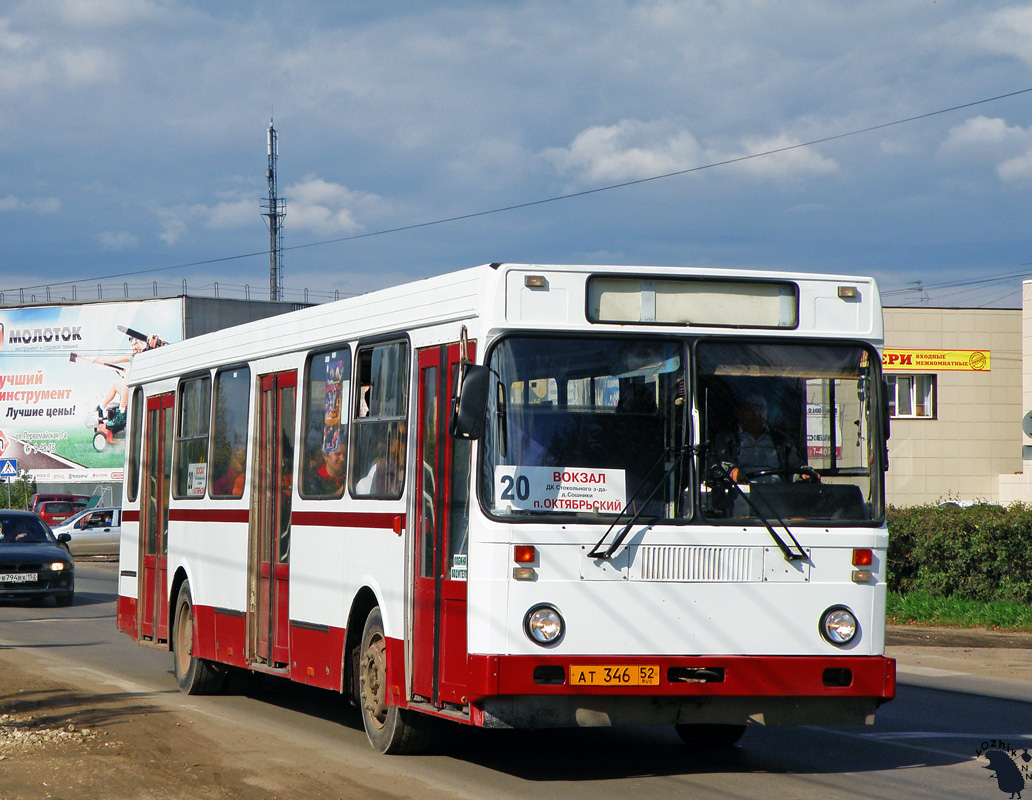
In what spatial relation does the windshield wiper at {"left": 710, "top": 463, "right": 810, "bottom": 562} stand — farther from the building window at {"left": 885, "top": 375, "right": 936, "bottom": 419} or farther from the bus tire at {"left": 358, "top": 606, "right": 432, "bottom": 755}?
the building window at {"left": 885, "top": 375, "right": 936, "bottom": 419}

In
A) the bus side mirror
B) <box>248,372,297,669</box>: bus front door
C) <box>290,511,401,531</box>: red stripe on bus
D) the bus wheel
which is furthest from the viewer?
<box>248,372,297,669</box>: bus front door

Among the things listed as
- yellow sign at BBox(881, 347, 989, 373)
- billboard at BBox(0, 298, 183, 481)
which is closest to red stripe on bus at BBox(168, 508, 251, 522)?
yellow sign at BBox(881, 347, 989, 373)

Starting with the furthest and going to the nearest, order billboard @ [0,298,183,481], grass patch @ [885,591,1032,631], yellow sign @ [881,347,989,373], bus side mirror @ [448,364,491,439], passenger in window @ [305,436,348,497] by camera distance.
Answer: billboard @ [0,298,183,481]
yellow sign @ [881,347,989,373]
grass patch @ [885,591,1032,631]
passenger in window @ [305,436,348,497]
bus side mirror @ [448,364,491,439]

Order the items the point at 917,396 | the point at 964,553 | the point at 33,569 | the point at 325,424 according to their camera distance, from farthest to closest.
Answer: the point at 917,396 < the point at 33,569 < the point at 964,553 < the point at 325,424

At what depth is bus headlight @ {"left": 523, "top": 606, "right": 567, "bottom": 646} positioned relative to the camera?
7715 millimetres

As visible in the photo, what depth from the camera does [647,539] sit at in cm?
786

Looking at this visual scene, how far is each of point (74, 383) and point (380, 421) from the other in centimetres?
6191

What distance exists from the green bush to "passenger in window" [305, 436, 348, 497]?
12.8 m

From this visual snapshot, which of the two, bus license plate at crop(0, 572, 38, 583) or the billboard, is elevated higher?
the billboard

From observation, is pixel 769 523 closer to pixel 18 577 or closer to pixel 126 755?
pixel 126 755

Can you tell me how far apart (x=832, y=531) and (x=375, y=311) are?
130 inches

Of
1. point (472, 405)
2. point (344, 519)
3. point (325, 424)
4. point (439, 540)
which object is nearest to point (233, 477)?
point (325, 424)

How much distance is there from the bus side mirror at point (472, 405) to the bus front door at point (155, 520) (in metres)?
6.54

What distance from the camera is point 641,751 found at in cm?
959
